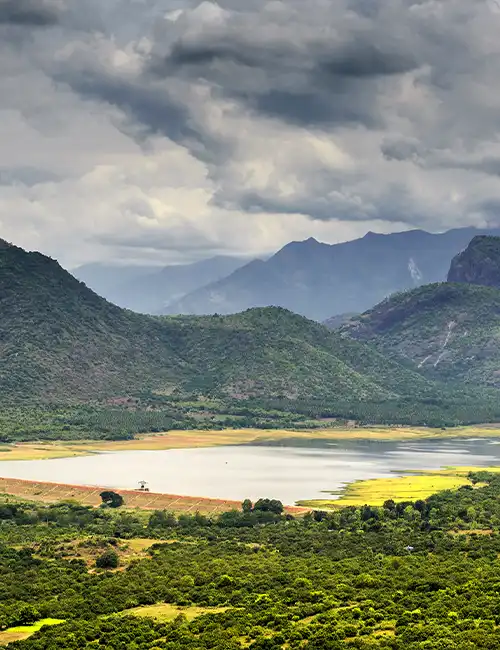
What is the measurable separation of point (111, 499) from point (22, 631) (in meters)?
53.4

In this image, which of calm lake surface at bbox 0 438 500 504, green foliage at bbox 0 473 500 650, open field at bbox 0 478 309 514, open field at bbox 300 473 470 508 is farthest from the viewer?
calm lake surface at bbox 0 438 500 504

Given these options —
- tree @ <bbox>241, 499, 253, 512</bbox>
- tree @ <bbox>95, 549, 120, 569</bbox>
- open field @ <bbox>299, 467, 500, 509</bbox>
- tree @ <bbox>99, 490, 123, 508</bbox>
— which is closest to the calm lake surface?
open field @ <bbox>299, 467, 500, 509</bbox>

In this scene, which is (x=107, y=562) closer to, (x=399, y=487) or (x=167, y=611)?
(x=167, y=611)

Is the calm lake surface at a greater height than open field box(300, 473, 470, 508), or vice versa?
the calm lake surface

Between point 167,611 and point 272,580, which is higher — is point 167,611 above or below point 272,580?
below

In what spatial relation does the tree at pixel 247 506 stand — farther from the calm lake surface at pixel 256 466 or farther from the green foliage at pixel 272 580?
the calm lake surface at pixel 256 466

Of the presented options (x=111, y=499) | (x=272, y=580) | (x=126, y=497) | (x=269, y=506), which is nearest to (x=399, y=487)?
(x=269, y=506)

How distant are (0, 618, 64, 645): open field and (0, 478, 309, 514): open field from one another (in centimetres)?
4654

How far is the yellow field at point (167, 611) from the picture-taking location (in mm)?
57400

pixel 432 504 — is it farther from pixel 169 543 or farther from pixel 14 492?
pixel 14 492

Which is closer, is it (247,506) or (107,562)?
(107,562)

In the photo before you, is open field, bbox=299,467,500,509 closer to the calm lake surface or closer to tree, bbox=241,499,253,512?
the calm lake surface

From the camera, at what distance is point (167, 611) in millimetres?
58969

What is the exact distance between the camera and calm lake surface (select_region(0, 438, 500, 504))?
123750 millimetres
